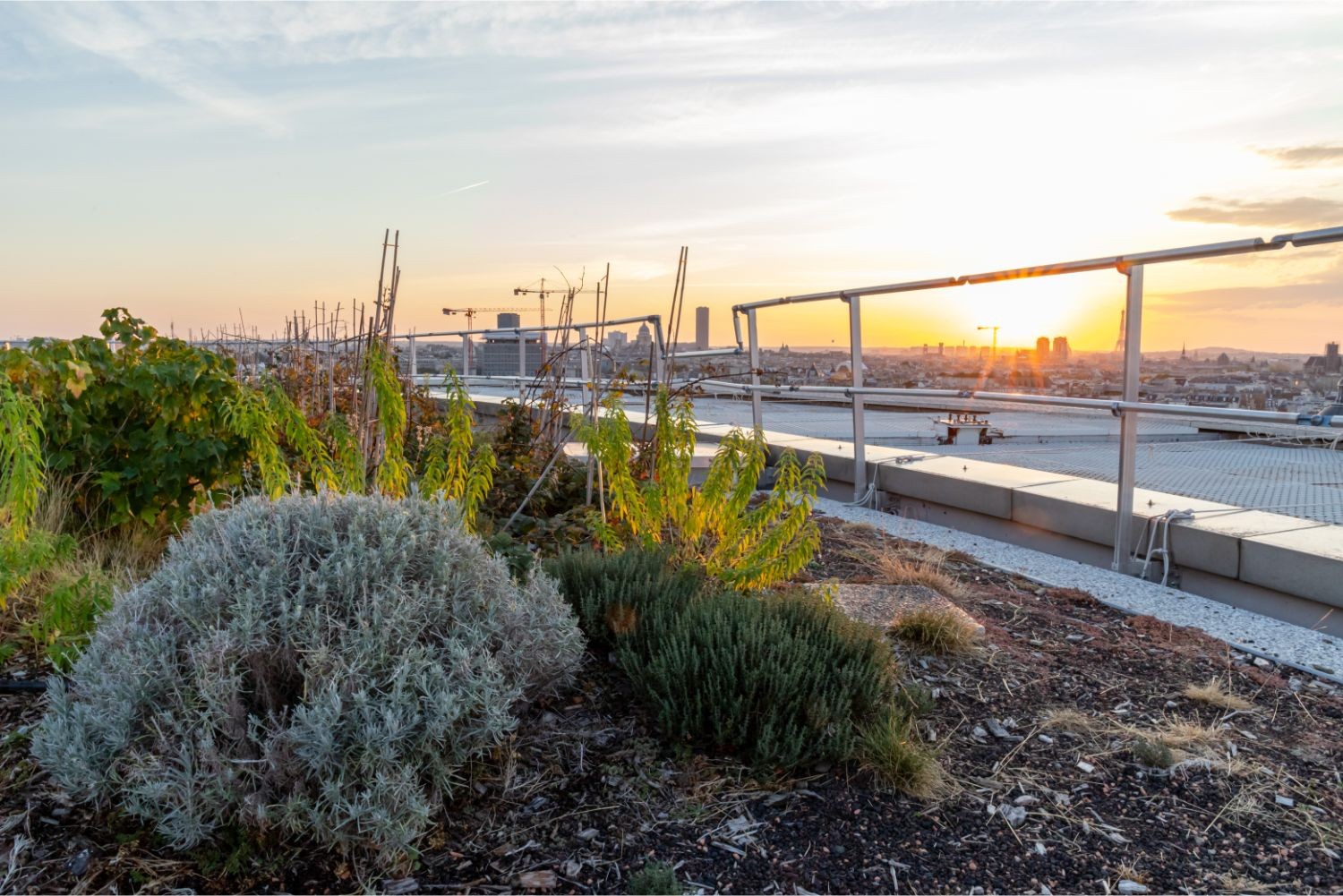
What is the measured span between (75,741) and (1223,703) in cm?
336

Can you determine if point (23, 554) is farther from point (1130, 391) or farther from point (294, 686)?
point (1130, 391)

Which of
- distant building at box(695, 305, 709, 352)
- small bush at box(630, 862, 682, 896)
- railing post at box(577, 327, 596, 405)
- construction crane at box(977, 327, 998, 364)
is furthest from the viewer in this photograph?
distant building at box(695, 305, 709, 352)

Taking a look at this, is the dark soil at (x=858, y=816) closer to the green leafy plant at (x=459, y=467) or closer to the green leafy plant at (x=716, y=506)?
the green leafy plant at (x=716, y=506)

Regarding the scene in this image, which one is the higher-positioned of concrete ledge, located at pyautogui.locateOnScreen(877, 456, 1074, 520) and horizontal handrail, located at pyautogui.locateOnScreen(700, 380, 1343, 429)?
horizontal handrail, located at pyautogui.locateOnScreen(700, 380, 1343, 429)

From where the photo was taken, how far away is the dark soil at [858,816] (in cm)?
204

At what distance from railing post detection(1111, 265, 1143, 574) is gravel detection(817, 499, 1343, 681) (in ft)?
1.15

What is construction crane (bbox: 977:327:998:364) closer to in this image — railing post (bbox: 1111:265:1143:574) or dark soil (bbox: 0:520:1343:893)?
railing post (bbox: 1111:265:1143:574)

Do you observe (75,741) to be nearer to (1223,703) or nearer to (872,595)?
(872,595)

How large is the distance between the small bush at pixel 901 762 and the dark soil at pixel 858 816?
0.14ft

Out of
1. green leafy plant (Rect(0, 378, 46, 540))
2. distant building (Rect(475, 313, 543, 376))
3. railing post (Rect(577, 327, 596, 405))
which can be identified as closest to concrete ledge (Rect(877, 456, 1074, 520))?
railing post (Rect(577, 327, 596, 405))

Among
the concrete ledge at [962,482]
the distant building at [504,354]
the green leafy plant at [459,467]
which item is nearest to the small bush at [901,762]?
the green leafy plant at [459,467]

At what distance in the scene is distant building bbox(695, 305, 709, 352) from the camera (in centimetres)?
801

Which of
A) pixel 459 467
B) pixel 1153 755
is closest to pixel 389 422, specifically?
pixel 459 467

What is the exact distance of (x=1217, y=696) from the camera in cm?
302
